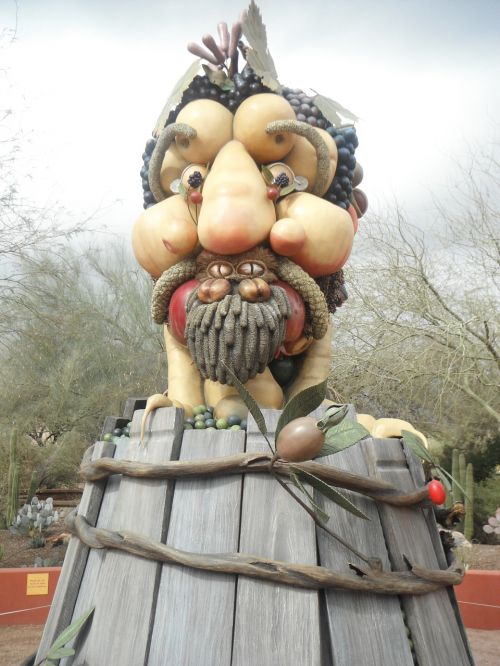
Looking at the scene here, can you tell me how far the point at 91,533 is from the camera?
1669 mm

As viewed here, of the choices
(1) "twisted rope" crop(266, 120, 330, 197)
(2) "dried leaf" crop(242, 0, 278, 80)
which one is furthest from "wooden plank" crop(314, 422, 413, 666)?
(2) "dried leaf" crop(242, 0, 278, 80)

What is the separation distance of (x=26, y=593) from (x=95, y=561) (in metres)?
3.56

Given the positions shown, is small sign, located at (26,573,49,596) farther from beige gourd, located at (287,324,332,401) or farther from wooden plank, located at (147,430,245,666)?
wooden plank, located at (147,430,245,666)

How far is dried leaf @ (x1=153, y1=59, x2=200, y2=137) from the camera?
230 cm

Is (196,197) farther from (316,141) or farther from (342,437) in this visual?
(342,437)

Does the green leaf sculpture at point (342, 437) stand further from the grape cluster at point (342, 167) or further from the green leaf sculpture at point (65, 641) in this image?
the grape cluster at point (342, 167)

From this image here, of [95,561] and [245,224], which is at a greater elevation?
[245,224]

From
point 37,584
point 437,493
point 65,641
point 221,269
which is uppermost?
point 221,269

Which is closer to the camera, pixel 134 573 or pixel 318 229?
pixel 134 573

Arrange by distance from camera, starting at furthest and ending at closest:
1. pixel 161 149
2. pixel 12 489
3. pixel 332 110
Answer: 1. pixel 12 489
2. pixel 332 110
3. pixel 161 149

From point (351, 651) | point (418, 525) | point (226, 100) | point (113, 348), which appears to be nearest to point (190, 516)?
point (351, 651)

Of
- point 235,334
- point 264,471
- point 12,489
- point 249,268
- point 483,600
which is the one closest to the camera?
point 264,471

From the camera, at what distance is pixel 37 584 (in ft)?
15.3

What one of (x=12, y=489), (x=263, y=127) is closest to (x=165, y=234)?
(x=263, y=127)
